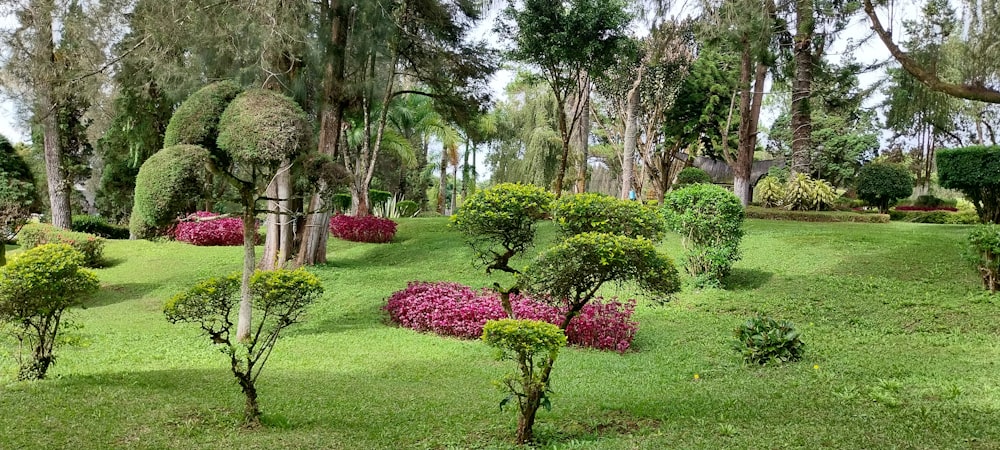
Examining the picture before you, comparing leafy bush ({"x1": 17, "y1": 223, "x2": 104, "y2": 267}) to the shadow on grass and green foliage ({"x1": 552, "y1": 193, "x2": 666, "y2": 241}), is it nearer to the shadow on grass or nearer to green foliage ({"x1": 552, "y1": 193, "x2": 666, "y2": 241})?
green foliage ({"x1": 552, "y1": 193, "x2": 666, "y2": 241})

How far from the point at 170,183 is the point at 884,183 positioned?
17.4m

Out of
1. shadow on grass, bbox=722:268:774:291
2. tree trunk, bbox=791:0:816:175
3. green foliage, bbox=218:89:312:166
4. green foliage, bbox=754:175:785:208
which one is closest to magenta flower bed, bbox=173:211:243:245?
green foliage, bbox=218:89:312:166

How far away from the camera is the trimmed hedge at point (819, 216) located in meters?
15.4

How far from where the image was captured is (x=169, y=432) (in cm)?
438

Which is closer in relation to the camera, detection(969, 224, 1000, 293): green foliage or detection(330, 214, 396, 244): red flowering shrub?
detection(969, 224, 1000, 293): green foliage

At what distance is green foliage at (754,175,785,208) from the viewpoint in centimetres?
1716

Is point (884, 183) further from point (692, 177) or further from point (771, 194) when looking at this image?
point (692, 177)

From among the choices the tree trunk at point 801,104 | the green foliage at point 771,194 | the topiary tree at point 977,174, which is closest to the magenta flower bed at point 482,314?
the topiary tree at point 977,174

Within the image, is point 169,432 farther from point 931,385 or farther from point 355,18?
point 355,18

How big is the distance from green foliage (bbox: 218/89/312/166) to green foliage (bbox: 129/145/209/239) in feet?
1.45

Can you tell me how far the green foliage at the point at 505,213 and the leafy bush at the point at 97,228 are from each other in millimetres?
17242

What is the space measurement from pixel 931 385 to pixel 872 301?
11.2 ft

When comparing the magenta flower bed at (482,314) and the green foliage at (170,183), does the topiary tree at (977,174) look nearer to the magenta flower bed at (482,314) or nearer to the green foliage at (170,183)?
the magenta flower bed at (482,314)

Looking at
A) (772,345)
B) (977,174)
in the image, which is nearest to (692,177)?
(977,174)
